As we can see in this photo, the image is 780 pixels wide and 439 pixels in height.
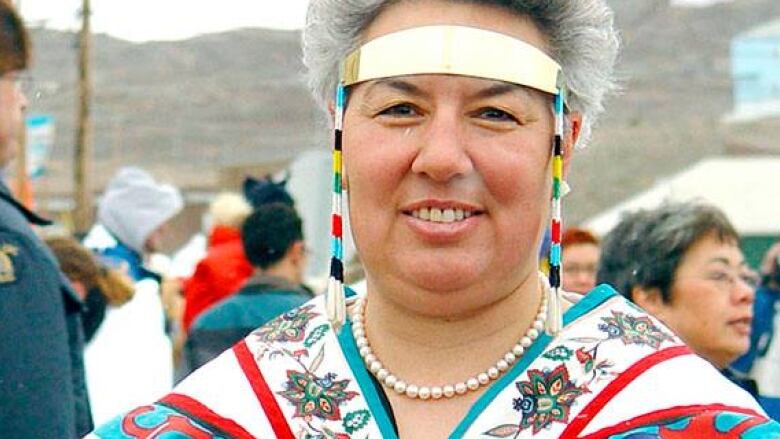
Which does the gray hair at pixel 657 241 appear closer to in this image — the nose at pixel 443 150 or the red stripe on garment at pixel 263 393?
the red stripe on garment at pixel 263 393

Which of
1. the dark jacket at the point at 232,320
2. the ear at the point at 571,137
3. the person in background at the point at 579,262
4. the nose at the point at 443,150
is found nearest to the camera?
the nose at the point at 443,150

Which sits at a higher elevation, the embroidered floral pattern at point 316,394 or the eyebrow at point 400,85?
the eyebrow at point 400,85

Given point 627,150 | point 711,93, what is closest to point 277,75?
point 711,93

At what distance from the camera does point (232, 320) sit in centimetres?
652

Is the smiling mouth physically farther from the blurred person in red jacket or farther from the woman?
the blurred person in red jacket

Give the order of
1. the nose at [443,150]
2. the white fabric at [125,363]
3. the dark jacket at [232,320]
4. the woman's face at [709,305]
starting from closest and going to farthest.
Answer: the nose at [443,150] < the woman's face at [709,305] < the white fabric at [125,363] < the dark jacket at [232,320]

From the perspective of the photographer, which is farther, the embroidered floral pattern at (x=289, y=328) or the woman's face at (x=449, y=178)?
the embroidered floral pattern at (x=289, y=328)

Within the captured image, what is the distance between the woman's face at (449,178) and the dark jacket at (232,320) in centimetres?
370

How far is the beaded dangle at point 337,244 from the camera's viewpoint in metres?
2.85

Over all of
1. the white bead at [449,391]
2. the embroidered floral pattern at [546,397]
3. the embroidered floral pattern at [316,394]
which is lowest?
the embroidered floral pattern at [316,394]

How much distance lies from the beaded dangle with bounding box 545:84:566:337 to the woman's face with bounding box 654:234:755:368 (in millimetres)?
2117

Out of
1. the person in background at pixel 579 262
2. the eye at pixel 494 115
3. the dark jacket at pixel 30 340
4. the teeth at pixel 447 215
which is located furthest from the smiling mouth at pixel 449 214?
the person in background at pixel 579 262

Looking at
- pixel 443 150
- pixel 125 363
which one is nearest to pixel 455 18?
pixel 443 150

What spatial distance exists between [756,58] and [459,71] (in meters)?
38.8
